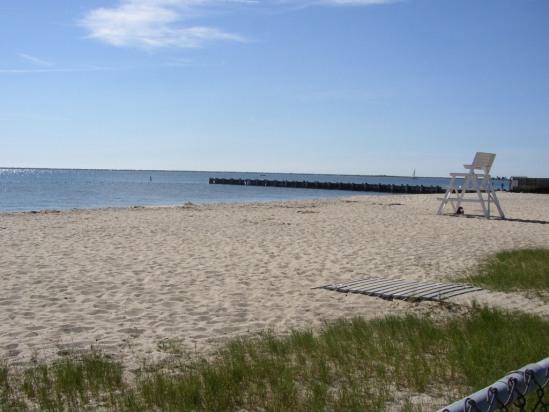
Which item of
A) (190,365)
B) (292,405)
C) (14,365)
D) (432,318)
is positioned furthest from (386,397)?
(14,365)

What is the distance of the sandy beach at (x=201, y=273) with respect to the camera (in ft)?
19.4

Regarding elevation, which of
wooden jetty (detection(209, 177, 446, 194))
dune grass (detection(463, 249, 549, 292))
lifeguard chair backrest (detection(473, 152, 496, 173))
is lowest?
dune grass (detection(463, 249, 549, 292))

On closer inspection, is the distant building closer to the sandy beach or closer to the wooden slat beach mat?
the sandy beach

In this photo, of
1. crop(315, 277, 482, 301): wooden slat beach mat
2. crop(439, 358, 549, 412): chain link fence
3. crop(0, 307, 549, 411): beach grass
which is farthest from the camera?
crop(315, 277, 482, 301): wooden slat beach mat

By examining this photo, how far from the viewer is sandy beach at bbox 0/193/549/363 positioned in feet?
19.4

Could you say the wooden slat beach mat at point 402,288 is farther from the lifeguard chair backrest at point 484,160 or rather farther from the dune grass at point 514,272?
the lifeguard chair backrest at point 484,160

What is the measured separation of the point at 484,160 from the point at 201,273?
11975mm

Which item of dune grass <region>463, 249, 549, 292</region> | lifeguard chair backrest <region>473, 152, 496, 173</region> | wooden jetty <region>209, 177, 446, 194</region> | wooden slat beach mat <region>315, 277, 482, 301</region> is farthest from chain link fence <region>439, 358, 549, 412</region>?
wooden jetty <region>209, 177, 446, 194</region>

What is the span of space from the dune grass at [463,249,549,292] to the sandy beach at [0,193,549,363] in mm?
418

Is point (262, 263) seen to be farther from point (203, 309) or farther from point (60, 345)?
point (60, 345)

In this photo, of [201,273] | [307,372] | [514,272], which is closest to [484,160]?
[514,272]

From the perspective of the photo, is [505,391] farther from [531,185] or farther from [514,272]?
[531,185]

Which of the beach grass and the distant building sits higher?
the distant building

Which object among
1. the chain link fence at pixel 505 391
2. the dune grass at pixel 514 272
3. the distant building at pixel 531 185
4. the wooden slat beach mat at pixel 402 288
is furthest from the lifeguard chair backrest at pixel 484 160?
the distant building at pixel 531 185
